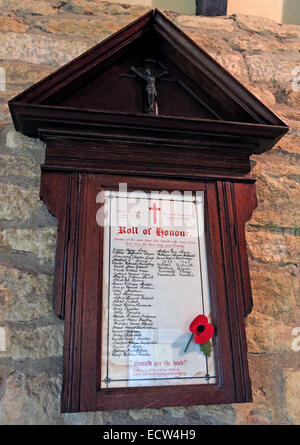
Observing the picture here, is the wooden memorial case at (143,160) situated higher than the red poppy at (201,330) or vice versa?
the wooden memorial case at (143,160)

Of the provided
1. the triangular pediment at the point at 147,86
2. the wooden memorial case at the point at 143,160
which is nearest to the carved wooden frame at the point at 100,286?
the wooden memorial case at the point at 143,160

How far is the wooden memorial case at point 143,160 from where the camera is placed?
45.7 inches

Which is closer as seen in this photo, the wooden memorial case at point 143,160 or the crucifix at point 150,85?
the wooden memorial case at point 143,160

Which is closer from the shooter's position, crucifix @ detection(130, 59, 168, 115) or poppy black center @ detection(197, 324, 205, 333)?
poppy black center @ detection(197, 324, 205, 333)

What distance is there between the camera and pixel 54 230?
4.27 feet

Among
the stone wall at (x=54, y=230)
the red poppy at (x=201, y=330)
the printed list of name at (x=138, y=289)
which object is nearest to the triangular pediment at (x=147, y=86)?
the stone wall at (x=54, y=230)

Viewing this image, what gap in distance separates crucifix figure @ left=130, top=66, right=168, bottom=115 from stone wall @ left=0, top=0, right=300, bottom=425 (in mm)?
358

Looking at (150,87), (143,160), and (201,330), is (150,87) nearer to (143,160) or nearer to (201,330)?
(143,160)

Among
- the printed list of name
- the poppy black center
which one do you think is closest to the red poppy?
the poppy black center

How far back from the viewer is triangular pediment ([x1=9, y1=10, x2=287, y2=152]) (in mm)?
1311

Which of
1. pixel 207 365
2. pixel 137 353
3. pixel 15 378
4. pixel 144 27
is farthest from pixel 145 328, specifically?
pixel 144 27

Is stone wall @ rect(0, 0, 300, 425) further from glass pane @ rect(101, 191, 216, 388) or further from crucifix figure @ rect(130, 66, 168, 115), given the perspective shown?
crucifix figure @ rect(130, 66, 168, 115)

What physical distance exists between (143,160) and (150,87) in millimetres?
283

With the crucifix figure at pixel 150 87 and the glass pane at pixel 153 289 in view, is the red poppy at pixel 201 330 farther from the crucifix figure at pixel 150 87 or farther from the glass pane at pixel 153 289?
the crucifix figure at pixel 150 87
